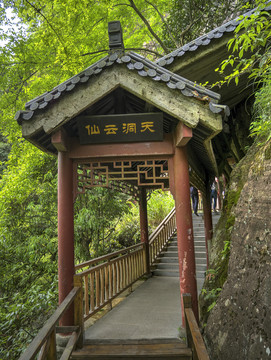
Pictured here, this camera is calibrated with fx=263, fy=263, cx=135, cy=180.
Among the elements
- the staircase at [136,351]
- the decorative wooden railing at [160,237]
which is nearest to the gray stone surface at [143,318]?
the staircase at [136,351]

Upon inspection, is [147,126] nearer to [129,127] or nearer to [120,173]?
[129,127]

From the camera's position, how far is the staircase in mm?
3589

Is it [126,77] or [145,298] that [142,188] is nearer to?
[145,298]

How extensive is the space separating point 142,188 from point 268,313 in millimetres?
6113

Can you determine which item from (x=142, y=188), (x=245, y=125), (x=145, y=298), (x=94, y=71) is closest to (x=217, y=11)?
(x=245, y=125)

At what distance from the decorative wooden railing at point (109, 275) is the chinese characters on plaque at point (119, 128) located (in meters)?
2.31

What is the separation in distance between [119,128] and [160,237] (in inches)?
291

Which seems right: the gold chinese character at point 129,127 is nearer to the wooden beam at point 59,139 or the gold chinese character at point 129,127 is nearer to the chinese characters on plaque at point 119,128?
the chinese characters on plaque at point 119,128

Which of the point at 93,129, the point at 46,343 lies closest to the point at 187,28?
the point at 93,129

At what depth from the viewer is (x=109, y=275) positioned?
19.1 feet

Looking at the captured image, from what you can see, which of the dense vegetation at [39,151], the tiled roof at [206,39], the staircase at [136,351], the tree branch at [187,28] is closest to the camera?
the staircase at [136,351]

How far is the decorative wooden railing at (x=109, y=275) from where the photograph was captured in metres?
4.84

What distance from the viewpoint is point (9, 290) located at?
7.86m

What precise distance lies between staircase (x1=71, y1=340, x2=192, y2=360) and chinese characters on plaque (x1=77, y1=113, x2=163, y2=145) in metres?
3.17
